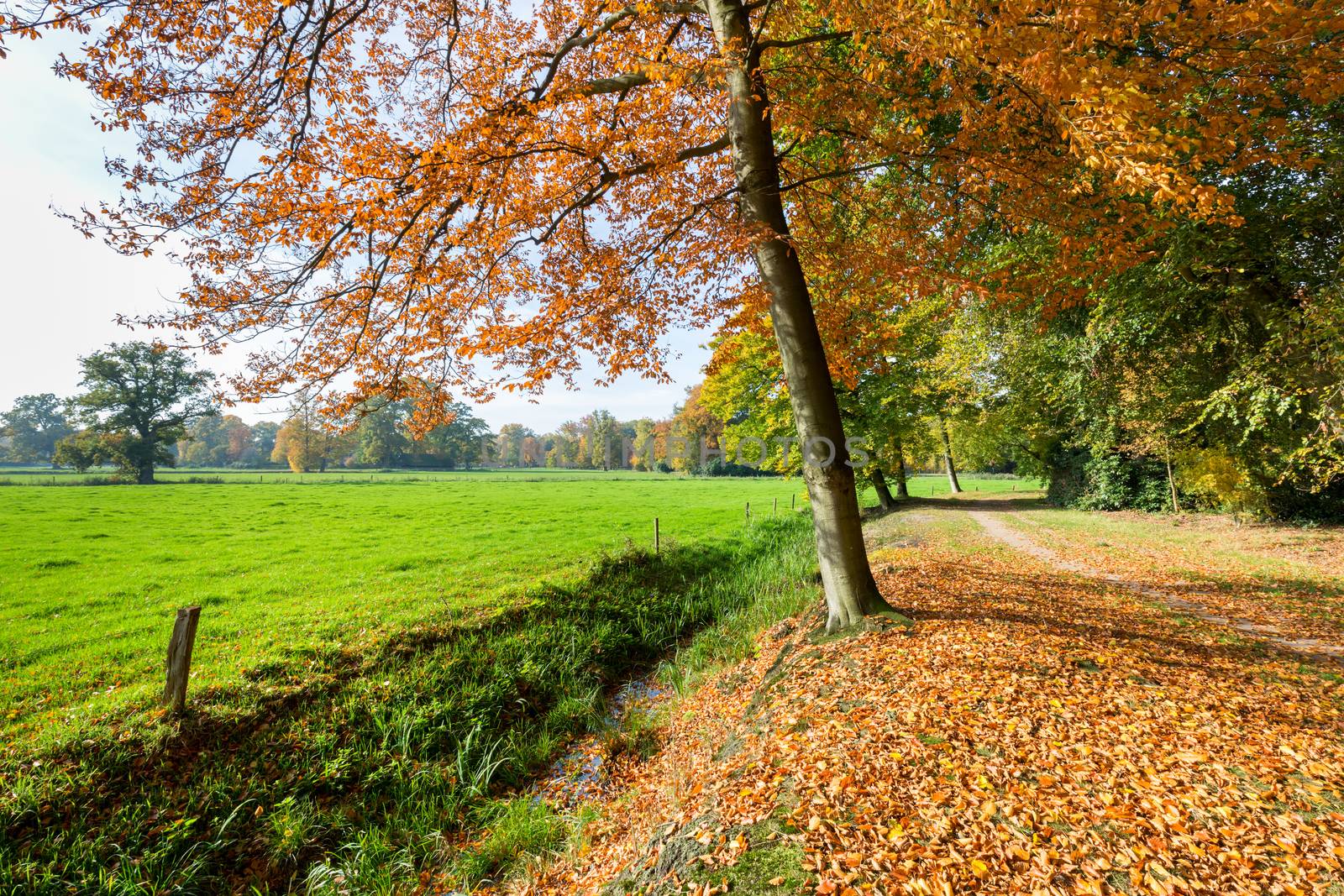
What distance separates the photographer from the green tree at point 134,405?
94.8 feet

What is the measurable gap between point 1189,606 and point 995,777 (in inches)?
255

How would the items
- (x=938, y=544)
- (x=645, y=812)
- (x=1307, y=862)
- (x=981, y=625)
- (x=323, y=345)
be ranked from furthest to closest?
(x=938, y=544) → (x=323, y=345) → (x=981, y=625) → (x=645, y=812) → (x=1307, y=862)

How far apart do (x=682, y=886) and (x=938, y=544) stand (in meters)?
11.0

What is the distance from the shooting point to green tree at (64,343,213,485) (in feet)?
94.8

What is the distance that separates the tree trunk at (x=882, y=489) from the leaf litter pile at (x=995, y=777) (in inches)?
610

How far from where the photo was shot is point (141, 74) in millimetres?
5254

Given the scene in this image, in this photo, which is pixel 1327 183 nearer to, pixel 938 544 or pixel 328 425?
pixel 938 544

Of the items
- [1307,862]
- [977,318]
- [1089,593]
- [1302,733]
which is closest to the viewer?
[1307,862]

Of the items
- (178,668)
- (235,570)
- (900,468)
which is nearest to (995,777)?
(178,668)

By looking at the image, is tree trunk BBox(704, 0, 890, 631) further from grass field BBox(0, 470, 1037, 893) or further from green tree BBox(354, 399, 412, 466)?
green tree BBox(354, 399, 412, 466)

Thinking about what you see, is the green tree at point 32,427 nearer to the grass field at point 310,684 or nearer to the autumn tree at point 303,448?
the autumn tree at point 303,448

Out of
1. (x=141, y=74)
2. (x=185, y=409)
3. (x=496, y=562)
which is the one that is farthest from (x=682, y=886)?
(x=185, y=409)

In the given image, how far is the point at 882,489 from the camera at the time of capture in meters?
21.9

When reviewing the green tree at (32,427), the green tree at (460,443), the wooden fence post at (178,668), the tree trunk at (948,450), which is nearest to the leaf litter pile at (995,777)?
the wooden fence post at (178,668)
